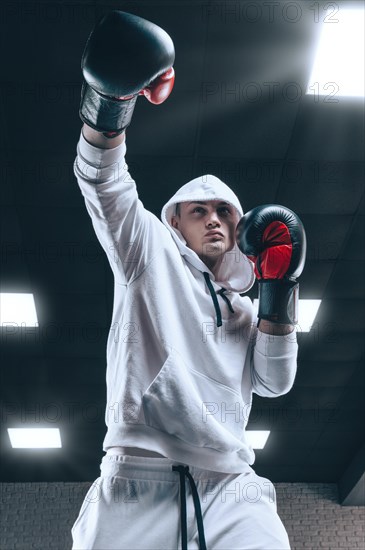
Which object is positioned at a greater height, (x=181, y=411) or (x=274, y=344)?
(x=274, y=344)

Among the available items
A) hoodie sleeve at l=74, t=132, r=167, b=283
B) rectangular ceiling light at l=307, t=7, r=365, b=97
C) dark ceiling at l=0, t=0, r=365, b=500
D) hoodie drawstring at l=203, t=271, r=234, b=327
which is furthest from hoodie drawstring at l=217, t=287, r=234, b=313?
rectangular ceiling light at l=307, t=7, r=365, b=97

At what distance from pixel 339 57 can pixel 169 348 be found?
2425mm

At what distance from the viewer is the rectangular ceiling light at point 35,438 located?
249 inches

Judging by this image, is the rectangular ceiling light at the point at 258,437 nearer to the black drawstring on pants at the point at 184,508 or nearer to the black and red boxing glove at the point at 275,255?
the black and red boxing glove at the point at 275,255

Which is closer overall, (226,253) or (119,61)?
(119,61)

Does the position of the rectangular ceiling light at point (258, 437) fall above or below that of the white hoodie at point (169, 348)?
above

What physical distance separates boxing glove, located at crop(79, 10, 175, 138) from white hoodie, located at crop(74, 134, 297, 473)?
0.10 metres

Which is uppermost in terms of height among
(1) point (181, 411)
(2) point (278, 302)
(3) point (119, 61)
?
(3) point (119, 61)

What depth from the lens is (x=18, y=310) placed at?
4.76 metres

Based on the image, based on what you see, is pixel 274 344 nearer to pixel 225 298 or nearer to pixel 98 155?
pixel 225 298

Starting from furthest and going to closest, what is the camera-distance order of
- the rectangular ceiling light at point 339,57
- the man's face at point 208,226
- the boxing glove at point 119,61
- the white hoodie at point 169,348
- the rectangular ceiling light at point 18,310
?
1. the rectangular ceiling light at point 18,310
2. the rectangular ceiling light at point 339,57
3. the man's face at point 208,226
4. the white hoodie at point 169,348
5. the boxing glove at point 119,61

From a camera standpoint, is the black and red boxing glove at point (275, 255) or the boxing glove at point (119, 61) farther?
the black and red boxing glove at point (275, 255)

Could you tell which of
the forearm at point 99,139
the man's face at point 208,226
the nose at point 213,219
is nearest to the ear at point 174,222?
the man's face at point 208,226

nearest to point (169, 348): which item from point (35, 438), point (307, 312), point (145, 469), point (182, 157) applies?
point (145, 469)
